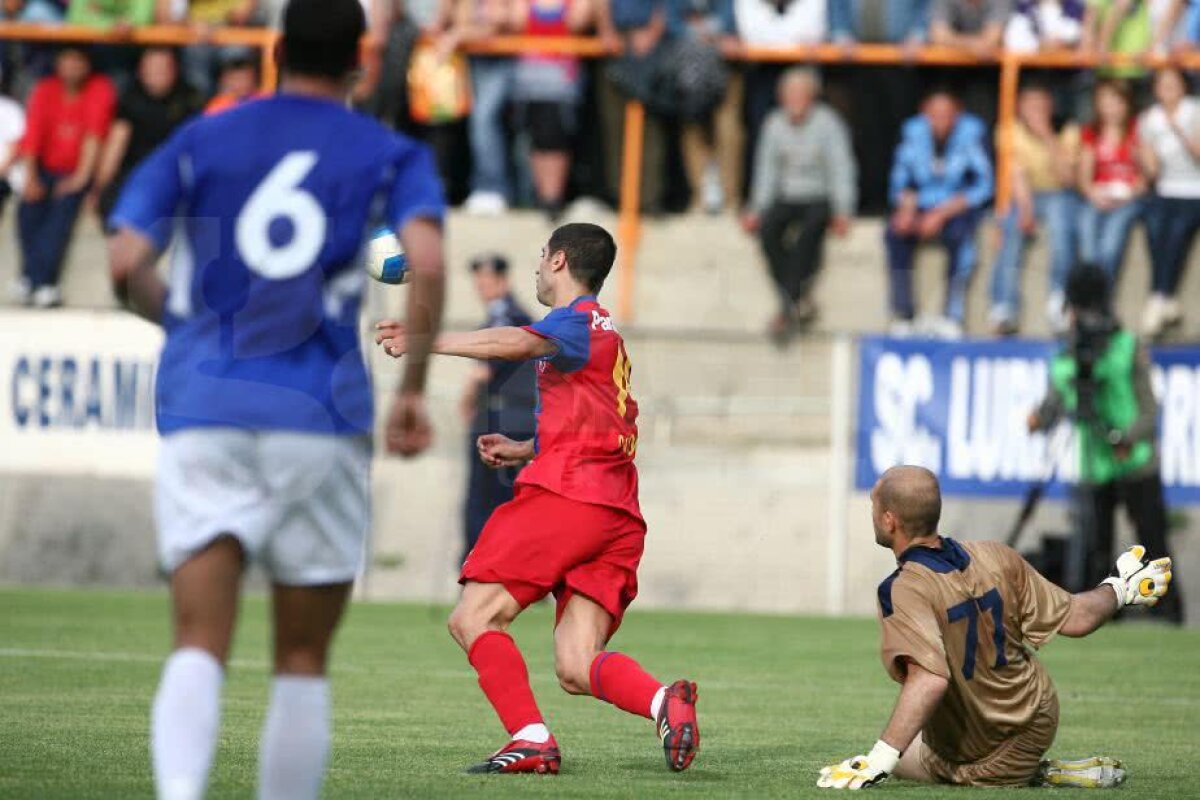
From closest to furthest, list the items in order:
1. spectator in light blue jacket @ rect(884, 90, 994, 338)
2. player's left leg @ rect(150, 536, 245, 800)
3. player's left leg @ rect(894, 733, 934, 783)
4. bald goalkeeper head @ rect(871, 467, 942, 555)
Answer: player's left leg @ rect(150, 536, 245, 800), bald goalkeeper head @ rect(871, 467, 942, 555), player's left leg @ rect(894, 733, 934, 783), spectator in light blue jacket @ rect(884, 90, 994, 338)

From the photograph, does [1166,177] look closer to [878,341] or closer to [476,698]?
[878,341]

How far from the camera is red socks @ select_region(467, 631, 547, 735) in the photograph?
7.69m

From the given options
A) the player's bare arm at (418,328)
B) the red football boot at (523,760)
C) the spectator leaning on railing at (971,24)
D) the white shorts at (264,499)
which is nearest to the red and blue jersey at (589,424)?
the red football boot at (523,760)

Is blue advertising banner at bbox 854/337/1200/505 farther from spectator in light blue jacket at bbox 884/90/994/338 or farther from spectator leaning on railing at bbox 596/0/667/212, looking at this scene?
spectator leaning on railing at bbox 596/0/667/212

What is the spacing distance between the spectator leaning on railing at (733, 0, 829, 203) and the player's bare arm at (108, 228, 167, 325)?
45.2ft

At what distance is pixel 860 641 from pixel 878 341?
3.66 meters

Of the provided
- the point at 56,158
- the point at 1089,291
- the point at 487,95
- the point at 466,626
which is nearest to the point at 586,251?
the point at 466,626

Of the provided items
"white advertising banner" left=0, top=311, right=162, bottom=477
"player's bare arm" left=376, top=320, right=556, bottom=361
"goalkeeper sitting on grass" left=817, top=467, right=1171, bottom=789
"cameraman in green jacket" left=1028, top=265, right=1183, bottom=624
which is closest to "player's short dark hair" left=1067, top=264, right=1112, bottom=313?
"cameraman in green jacket" left=1028, top=265, right=1183, bottom=624

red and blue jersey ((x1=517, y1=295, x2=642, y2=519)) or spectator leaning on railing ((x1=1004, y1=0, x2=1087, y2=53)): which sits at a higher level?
spectator leaning on railing ((x1=1004, y1=0, x2=1087, y2=53))

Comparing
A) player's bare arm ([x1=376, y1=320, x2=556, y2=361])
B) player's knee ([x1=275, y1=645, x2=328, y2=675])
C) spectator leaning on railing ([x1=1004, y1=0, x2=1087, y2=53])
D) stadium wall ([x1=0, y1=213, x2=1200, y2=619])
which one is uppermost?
spectator leaning on railing ([x1=1004, y1=0, x2=1087, y2=53])

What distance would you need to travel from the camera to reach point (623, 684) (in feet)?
25.3

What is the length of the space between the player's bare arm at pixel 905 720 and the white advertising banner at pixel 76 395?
11911 millimetres

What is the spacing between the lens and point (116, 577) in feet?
59.8

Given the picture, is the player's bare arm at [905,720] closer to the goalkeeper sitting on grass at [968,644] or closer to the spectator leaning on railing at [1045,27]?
the goalkeeper sitting on grass at [968,644]
